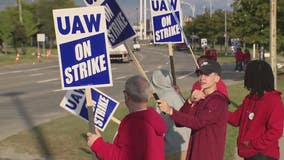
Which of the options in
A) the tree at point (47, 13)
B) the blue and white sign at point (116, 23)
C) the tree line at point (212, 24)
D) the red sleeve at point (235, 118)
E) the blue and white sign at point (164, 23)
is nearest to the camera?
the red sleeve at point (235, 118)

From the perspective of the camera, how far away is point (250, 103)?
5387 mm

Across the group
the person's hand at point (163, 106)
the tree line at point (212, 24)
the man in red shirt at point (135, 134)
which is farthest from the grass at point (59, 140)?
the tree line at point (212, 24)

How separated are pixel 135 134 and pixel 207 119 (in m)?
1.04

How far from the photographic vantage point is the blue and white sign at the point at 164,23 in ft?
26.2

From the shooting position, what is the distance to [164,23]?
806 cm

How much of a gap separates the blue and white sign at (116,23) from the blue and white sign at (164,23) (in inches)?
85.4

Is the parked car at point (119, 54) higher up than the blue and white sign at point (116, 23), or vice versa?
the blue and white sign at point (116, 23)

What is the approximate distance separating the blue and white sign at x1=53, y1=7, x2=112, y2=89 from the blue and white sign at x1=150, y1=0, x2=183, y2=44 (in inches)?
131

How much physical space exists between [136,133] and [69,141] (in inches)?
296

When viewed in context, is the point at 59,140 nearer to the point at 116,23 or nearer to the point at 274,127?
the point at 116,23

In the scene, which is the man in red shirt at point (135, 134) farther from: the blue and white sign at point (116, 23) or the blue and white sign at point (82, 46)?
the blue and white sign at point (116, 23)

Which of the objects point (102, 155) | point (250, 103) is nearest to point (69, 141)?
point (250, 103)

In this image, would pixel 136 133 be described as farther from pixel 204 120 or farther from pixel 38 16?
pixel 38 16

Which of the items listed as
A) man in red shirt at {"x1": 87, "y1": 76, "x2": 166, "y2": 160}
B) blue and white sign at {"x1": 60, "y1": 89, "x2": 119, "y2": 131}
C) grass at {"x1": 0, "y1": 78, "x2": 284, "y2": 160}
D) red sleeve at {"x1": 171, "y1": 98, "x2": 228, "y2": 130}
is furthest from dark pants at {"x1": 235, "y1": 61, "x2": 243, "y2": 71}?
man in red shirt at {"x1": 87, "y1": 76, "x2": 166, "y2": 160}
